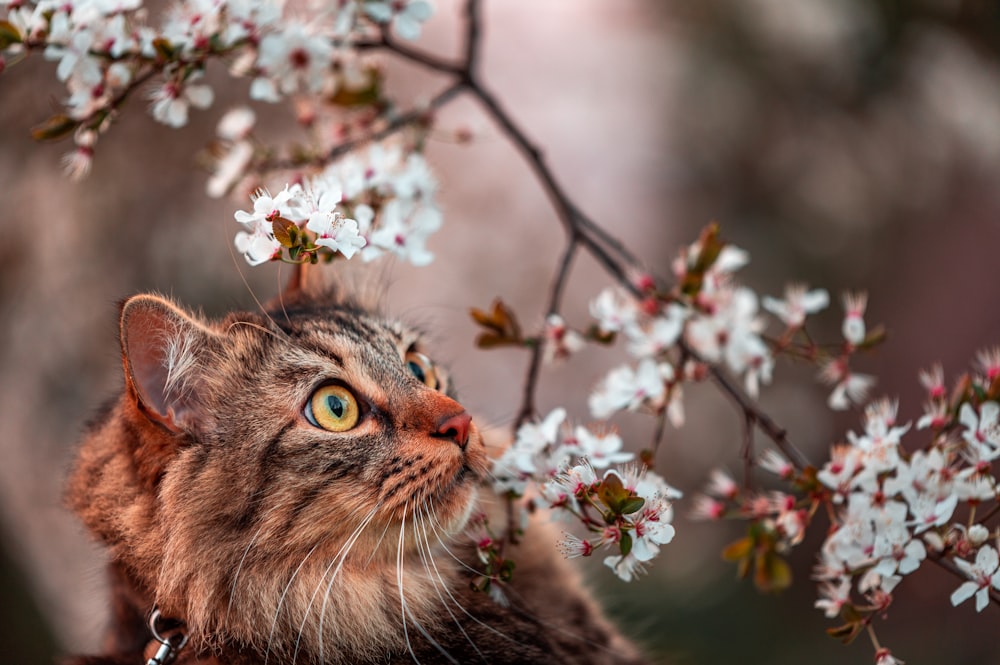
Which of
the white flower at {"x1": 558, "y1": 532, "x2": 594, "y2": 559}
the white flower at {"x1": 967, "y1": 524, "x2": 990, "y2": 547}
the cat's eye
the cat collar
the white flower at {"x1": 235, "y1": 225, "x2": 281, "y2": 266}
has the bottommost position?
the cat collar

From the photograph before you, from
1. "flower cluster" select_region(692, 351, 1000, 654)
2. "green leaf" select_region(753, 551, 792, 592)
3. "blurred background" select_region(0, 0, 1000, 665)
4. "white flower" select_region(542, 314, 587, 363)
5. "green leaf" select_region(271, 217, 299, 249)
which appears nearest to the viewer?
"green leaf" select_region(271, 217, 299, 249)

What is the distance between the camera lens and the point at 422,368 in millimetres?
1462

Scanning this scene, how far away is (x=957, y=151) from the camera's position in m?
3.45

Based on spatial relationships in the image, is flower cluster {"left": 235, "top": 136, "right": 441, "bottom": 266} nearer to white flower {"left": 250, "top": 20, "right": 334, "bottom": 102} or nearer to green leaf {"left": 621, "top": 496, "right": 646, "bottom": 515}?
white flower {"left": 250, "top": 20, "right": 334, "bottom": 102}

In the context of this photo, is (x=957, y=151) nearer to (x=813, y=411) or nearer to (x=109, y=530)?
(x=813, y=411)

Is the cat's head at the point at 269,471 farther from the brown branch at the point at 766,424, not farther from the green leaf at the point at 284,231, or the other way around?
the brown branch at the point at 766,424

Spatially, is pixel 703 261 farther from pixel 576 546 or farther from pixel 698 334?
pixel 576 546

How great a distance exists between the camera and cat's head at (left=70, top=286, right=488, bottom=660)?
4.01 feet

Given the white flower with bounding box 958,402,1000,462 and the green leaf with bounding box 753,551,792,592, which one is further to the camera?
the green leaf with bounding box 753,551,792,592

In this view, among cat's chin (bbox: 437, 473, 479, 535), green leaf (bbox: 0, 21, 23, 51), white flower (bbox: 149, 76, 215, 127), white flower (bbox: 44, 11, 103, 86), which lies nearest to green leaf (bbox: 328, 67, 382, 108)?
white flower (bbox: 149, 76, 215, 127)

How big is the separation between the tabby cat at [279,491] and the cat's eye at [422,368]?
0.07m

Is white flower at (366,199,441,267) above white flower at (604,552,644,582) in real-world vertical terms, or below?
above

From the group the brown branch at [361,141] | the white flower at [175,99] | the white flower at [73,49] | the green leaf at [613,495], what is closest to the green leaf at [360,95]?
the brown branch at [361,141]

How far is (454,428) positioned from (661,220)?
2880 mm
